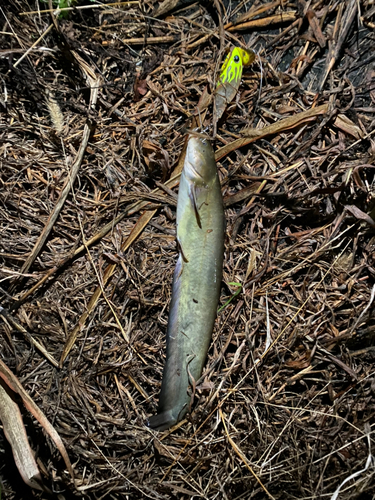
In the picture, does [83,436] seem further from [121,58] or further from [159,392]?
[121,58]

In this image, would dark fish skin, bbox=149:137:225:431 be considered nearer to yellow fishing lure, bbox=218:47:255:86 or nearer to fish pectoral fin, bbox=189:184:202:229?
fish pectoral fin, bbox=189:184:202:229

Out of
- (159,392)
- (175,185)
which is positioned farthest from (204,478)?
(175,185)

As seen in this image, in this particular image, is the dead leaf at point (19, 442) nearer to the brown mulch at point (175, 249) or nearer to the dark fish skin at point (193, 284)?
the brown mulch at point (175, 249)

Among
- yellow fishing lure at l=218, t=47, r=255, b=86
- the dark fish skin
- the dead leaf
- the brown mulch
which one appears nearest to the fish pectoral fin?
the dark fish skin

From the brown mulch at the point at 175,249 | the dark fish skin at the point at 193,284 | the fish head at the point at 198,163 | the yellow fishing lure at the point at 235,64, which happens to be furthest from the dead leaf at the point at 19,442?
the yellow fishing lure at the point at 235,64

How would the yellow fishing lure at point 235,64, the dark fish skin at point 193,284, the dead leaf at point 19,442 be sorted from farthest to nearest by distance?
the yellow fishing lure at point 235,64
the dark fish skin at point 193,284
the dead leaf at point 19,442

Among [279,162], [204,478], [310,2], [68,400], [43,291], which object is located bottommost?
[204,478]

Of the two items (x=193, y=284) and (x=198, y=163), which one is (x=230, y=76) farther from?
(x=193, y=284)
